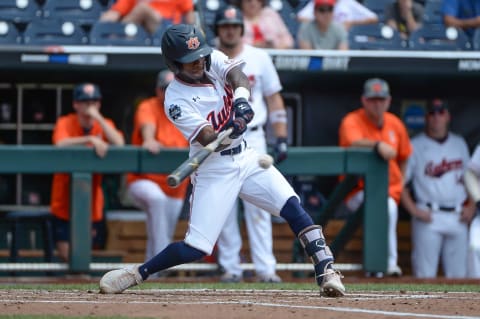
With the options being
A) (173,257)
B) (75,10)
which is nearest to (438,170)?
(75,10)

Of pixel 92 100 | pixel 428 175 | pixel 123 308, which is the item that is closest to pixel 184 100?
pixel 123 308

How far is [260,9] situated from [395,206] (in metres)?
2.03

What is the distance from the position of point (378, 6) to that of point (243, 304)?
18.5 ft

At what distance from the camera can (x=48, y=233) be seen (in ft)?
31.2

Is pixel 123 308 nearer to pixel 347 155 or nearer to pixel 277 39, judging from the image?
pixel 347 155

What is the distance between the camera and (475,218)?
9.69 metres

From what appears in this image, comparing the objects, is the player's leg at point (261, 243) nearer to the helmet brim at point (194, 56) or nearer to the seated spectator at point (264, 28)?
the seated spectator at point (264, 28)

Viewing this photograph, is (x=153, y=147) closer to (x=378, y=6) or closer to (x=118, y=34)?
(x=118, y=34)

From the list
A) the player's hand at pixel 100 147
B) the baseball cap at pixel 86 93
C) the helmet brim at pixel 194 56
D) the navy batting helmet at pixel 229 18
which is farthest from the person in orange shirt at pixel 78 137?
the helmet brim at pixel 194 56

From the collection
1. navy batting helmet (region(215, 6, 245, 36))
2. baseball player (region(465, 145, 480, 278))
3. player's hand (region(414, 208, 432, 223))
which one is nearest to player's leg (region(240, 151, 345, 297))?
navy batting helmet (region(215, 6, 245, 36))

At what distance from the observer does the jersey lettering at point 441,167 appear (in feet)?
33.1

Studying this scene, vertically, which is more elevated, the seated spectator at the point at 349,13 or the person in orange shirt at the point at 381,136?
the seated spectator at the point at 349,13

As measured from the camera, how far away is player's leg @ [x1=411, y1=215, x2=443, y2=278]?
9875mm

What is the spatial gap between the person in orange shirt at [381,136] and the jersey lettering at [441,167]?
12.7 inches
